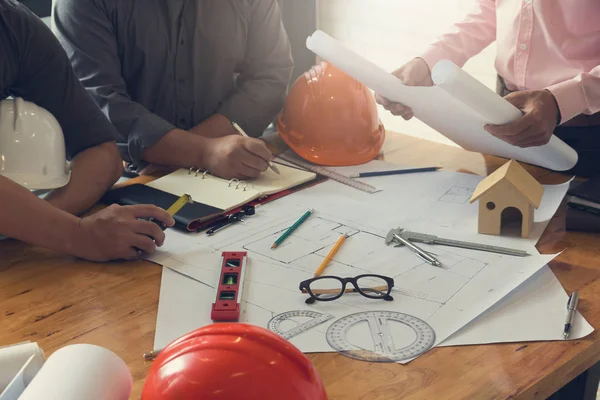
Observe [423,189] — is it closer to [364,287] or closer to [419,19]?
[364,287]

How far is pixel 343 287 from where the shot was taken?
961 mm

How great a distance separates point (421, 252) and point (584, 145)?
0.54 meters

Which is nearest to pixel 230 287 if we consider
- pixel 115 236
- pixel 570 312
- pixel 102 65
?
pixel 115 236

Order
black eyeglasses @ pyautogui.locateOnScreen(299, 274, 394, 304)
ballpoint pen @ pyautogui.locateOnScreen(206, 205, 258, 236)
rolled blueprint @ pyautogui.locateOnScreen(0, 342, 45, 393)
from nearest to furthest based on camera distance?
rolled blueprint @ pyautogui.locateOnScreen(0, 342, 45, 393) < black eyeglasses @ pyautogui.locateOnScreen(299, 274, 394, 304) < ballpoint pen @ pyautogui.locateOnScreen(206, 205, 258, 236)

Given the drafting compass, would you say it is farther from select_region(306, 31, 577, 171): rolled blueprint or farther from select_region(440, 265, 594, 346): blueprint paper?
select_region(306, 31, 577, 171): rolled blueprint

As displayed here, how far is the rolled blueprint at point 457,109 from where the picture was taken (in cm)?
120

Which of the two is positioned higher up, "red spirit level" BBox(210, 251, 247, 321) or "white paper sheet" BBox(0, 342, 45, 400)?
"white paper sheet" BBox(0, 342, 45, 400)

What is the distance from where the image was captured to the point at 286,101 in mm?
1636

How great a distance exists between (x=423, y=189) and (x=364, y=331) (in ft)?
1.78

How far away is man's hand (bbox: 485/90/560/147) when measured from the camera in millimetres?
1233

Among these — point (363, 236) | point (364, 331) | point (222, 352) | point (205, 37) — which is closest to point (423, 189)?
point (363, 236)

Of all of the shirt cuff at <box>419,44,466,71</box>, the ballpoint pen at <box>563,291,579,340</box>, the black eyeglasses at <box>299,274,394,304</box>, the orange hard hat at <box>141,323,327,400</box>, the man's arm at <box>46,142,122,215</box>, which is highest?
the shirt cuff at <box>419,44,466,71</box>

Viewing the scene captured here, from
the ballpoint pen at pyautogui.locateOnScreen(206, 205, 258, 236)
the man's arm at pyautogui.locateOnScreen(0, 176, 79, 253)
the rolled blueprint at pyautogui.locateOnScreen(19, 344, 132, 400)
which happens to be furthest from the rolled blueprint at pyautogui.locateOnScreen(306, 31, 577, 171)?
the rolled blueprint at pyautogui.locateOnScreen(19, 344, 132, 400)

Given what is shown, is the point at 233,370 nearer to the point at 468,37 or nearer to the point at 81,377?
the point at 81,377
